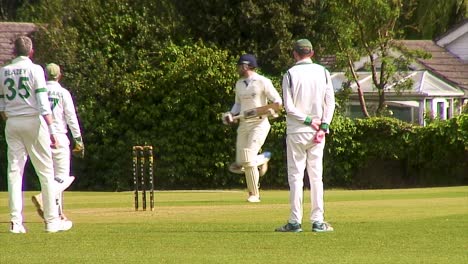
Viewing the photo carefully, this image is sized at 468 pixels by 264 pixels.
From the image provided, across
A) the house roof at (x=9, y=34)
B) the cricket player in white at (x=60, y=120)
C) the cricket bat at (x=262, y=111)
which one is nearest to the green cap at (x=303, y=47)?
the cricket player in white at (x=60, y=120)

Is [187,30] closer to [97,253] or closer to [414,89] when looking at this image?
[414,89]

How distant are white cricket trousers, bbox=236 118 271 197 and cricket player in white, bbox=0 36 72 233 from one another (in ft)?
17.4

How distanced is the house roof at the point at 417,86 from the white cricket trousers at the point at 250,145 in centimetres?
1936

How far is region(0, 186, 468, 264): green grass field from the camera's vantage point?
1022 centimetres

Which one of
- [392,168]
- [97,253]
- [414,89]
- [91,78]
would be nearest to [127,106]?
[91,78]

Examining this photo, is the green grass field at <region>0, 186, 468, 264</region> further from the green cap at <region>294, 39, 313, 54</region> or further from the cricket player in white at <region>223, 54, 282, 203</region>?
the green cap at <region>294, 39, 313, 54</region>

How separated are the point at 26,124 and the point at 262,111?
17.7 feet

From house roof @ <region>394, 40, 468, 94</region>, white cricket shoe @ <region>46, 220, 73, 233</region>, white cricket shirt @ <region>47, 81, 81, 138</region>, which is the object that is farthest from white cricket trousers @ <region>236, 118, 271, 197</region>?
house roof @ <region>394, 40, 468, 94</region>

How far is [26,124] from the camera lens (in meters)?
12.7

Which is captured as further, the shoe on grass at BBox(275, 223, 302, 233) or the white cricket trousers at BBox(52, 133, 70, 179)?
the white cricket trousers at BBox(52, 133, 70, 179)

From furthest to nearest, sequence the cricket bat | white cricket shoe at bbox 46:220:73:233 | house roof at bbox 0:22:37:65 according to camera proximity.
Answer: house roof at bbox 0:22:37:65 < the cricket bat < white cricket shoe at bbox 46:220:73:233

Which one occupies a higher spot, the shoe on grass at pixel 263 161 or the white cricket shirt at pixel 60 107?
the white cricket shirt at pixel 60 107

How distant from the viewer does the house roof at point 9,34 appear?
33844mm

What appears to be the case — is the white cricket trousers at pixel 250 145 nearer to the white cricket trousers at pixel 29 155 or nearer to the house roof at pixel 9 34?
the white cricket trousers at pixel 29 155
